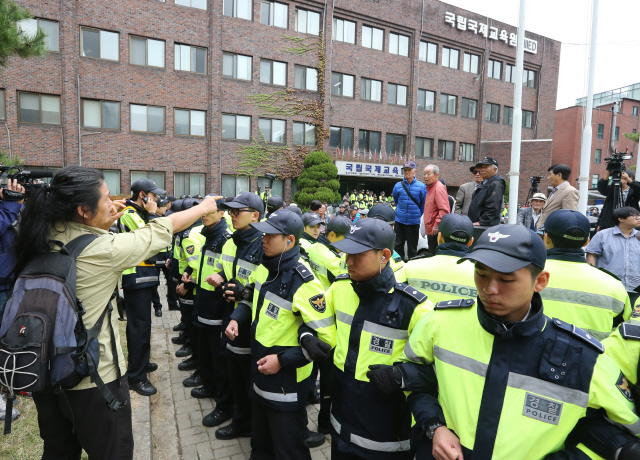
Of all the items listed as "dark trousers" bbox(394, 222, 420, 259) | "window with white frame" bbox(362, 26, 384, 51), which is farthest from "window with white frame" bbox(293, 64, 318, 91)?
"dark trousers" bbox(394, 222, 420, 259)

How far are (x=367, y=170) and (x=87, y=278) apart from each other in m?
24.9

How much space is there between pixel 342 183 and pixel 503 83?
17.8 m

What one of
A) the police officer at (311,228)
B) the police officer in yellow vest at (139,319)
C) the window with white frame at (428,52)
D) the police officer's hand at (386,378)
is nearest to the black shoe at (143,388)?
the police officer in yellow vest at (139,319)

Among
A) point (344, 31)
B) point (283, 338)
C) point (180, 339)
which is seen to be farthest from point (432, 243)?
point (344, 31)

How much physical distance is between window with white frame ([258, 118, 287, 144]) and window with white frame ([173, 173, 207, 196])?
4.92 meters

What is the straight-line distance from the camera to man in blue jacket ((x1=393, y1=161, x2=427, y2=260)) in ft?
24.2

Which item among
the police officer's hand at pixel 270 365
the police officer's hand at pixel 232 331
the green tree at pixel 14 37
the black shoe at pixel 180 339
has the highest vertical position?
the green tree at pixel 14 37

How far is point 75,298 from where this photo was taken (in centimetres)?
209

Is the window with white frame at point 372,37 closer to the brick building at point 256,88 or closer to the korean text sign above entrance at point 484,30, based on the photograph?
the brick building at point 256,88

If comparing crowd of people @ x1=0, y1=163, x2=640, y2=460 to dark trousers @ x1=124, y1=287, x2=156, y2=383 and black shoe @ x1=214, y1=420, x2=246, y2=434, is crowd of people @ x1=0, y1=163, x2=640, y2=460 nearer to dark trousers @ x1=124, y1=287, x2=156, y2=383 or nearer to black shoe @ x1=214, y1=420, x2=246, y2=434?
black shoe @ x1=214, y1=420, x2=246, y2=434

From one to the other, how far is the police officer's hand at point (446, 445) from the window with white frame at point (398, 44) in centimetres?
2974

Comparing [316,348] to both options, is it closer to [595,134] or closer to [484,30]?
[484,30]

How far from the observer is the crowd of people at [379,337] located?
59.2 inches

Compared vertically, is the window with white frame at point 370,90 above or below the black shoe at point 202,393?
above
